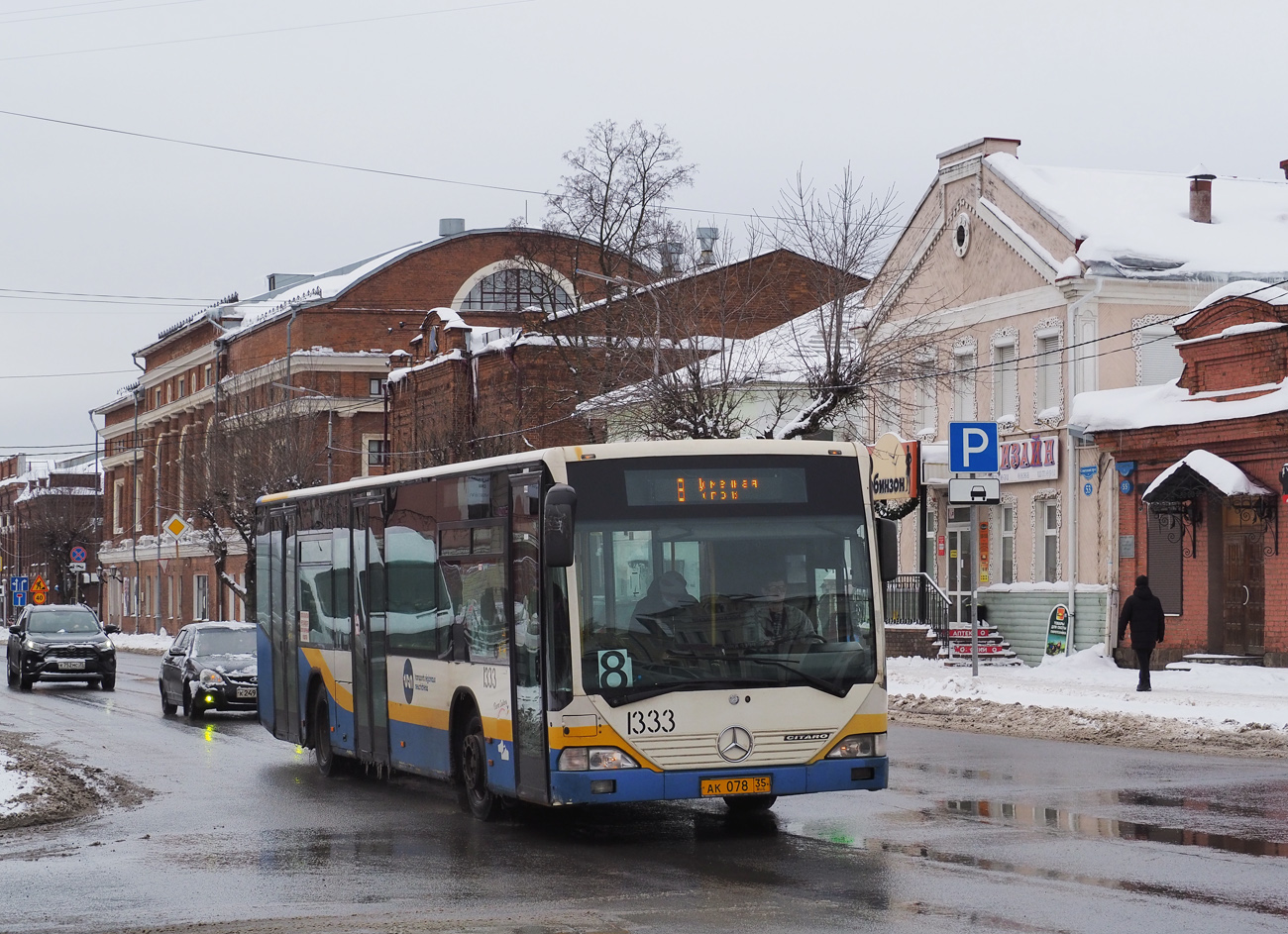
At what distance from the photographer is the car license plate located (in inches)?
493

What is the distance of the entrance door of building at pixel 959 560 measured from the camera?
40.8 metres

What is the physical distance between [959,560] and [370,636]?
2666 centimetres

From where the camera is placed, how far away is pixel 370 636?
658 inches

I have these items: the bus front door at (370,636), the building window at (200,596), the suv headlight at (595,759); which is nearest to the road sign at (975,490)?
the bus front door at (370,636)

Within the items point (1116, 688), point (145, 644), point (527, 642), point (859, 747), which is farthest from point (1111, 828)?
point (145, 644)

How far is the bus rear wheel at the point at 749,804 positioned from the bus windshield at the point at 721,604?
1819 mm

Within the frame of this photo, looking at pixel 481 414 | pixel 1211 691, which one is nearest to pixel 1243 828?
pixel 1211 691

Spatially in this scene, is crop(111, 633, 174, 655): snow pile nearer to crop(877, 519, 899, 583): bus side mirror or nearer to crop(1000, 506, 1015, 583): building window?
crop(1000, 506, 1015, 583): building window

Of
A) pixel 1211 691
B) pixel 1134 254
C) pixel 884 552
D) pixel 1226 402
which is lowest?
pixel 1211 691

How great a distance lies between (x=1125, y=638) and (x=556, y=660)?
24.6m

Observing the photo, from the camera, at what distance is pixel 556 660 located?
12578mm

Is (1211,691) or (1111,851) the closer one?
(1111,851)

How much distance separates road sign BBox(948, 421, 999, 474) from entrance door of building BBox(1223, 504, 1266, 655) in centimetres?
542

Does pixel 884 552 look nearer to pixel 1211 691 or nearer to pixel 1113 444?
pixel 1211 691
